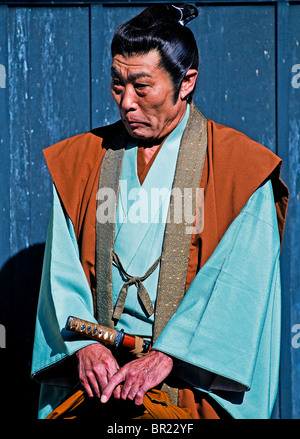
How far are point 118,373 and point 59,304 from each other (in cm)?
29

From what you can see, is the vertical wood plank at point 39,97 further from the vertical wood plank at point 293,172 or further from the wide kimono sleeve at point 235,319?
the wide kimono sleeve at point 235,319

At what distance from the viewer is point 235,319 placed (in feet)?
7.09

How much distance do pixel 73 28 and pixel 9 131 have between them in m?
0.48

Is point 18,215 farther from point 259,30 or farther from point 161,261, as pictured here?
point 259,30

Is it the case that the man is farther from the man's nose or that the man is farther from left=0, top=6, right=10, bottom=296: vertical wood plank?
left=0, top=6, right=10, bottom=296: vertical wood plank

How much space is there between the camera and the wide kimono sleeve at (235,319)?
2.12 metres

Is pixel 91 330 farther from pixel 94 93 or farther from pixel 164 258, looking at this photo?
pixel 94 93

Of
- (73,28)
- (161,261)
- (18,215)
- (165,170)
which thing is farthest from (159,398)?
(73,28)

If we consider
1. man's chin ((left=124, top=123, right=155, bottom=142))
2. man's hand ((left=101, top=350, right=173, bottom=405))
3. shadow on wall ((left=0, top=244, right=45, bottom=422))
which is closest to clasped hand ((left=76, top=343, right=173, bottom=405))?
man's hand ((left=101, top=350, right=173, bottom=405))

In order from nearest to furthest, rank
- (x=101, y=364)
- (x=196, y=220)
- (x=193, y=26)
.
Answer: (x=101, y=364), (x=196, y=220), (x=193, y=26)

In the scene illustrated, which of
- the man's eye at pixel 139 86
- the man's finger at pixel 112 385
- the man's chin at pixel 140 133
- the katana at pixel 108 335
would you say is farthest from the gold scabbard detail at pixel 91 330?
the man's eye at pixel 139 86

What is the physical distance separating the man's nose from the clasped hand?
0.70m

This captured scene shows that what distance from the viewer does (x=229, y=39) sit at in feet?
9.74

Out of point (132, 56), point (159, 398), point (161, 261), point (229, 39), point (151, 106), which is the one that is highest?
Answer: point (229, 39)
